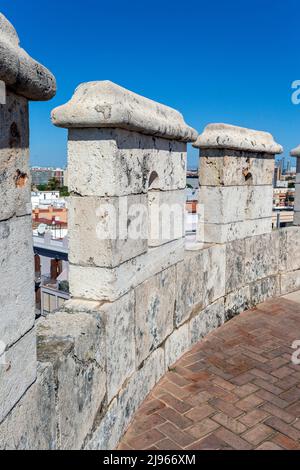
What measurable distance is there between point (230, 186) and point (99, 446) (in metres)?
3.07

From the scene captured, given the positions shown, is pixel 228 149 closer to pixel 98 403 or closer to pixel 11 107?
pixel 98 403

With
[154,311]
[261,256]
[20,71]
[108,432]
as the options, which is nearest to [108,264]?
[154,311]

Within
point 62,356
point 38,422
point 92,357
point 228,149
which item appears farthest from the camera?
point 228,149

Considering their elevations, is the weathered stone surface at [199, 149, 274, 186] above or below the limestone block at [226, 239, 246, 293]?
above

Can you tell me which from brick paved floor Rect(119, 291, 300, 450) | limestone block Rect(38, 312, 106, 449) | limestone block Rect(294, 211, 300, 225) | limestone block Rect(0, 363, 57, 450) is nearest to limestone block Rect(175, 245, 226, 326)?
brick paved floor Rect(119, 291, 300, 450)

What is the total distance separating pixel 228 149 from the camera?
15.3ft

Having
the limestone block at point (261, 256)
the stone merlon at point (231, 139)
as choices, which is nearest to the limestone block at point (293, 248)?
the limestone block at point (261, 256)

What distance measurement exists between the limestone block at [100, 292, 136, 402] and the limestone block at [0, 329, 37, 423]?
2.78 ft

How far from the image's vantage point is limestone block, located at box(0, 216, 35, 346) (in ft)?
5.21

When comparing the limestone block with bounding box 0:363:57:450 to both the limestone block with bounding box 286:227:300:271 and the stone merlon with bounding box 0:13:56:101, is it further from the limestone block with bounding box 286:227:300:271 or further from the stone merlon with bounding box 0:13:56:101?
the limestone block with bounding box 286:227:300:271

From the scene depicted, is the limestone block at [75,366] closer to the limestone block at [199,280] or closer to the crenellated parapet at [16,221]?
the crenellated parapet at [16,221]
